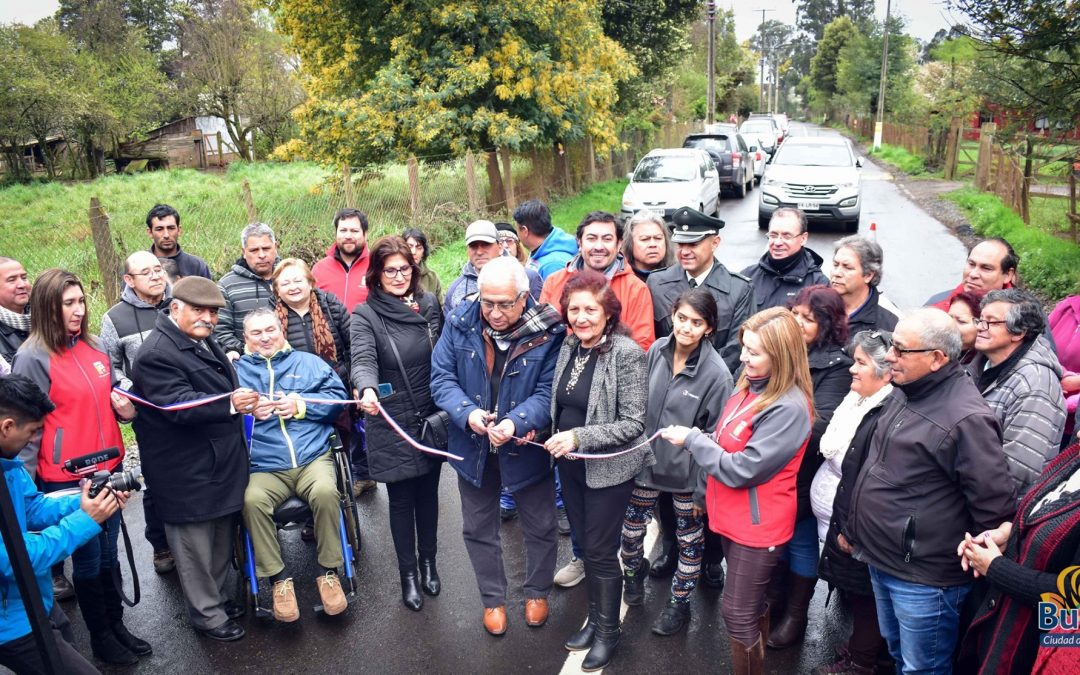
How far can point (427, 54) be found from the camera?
14.1m

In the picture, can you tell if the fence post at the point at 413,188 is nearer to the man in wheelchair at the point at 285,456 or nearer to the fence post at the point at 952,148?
the man in wheelchair at the point at 285,456

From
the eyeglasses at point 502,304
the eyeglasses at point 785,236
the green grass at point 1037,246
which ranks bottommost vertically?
the green grass at point 1037,246

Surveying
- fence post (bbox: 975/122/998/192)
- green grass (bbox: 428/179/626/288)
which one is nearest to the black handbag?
green grass (bbox: 428/179/626/288)

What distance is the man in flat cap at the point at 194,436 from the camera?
388cm

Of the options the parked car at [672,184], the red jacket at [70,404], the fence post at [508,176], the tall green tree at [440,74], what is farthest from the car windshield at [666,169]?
the red jacket at [70,404]

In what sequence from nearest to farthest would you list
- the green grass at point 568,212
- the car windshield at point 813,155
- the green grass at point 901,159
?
the green grass at point 568,212 → the car windshield at point 813,155 → the green grass at point 901,159

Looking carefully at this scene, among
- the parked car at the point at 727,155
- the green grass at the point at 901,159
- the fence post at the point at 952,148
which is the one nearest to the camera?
the parked car at the point at 727,155

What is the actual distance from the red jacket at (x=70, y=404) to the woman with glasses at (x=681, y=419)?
2935 millimetres

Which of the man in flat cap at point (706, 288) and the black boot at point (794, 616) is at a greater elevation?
the man in flat cap at point (706, 288)

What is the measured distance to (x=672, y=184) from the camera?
15.5m

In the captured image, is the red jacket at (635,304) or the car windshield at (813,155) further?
the car windshield at (813,155)

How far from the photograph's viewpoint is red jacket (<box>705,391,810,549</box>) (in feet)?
10.9

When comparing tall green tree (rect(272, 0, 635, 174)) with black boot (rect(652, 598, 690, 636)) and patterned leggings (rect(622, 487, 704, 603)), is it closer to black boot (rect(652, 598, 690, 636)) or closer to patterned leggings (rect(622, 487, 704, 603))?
patterned leggings (rect(622, 487, 704, 603))

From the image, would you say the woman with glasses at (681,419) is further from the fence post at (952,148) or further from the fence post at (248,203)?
the fence post at (952,148)
